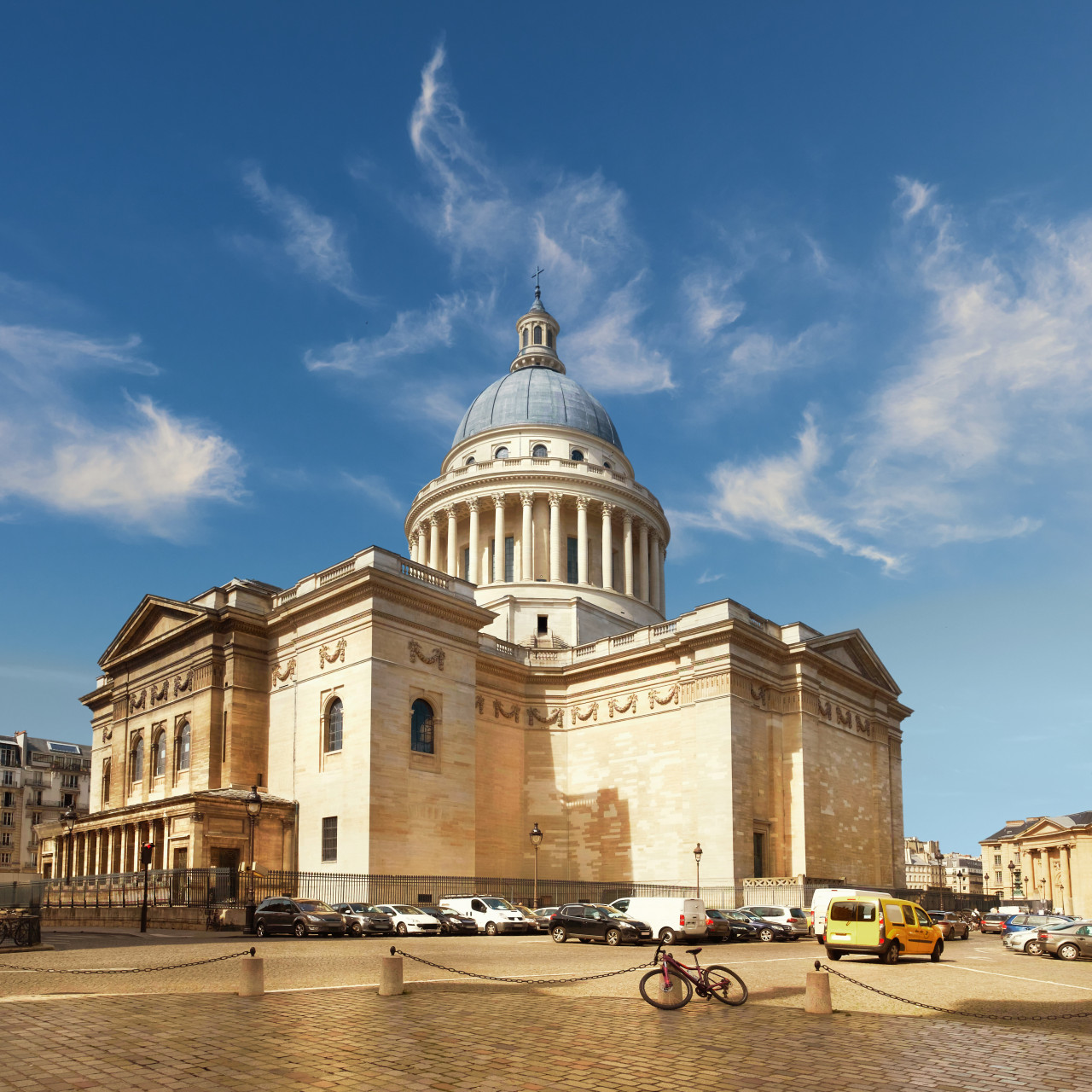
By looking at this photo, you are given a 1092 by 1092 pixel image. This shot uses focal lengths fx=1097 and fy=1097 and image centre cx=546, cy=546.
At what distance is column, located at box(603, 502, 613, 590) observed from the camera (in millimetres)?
64062

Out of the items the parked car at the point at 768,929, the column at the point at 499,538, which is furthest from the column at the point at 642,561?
the parked car at the point at 768,929

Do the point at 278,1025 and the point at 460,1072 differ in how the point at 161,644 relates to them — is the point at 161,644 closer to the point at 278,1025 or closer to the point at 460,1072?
the point at 278,1025

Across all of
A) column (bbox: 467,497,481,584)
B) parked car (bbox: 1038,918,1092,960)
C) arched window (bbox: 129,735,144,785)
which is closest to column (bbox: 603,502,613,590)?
column (bbox: 467,497,481,584)

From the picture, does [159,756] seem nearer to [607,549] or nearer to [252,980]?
[607,549]

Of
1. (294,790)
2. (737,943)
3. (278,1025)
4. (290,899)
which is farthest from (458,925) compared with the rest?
(278,1025)

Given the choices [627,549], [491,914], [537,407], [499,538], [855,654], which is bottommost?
[491,914]

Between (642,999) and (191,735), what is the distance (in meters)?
35.2

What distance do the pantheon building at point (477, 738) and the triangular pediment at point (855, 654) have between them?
0.15m

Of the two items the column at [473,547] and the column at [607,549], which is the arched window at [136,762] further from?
the column at [607,549]

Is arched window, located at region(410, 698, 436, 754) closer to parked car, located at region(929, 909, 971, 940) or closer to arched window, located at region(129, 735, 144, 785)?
arched window, located at region(129, 735, 144, 785)

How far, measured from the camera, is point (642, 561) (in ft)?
223

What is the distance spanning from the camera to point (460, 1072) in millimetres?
10930

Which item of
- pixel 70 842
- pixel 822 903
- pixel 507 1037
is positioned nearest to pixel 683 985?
pixel 507 1037

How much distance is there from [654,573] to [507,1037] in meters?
57.1
